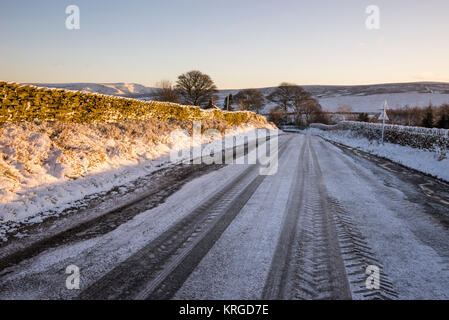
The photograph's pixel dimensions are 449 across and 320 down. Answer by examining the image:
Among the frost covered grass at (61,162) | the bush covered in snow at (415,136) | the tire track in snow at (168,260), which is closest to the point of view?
the tire track in snow at (168,260)

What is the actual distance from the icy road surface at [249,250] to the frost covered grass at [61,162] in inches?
61.5

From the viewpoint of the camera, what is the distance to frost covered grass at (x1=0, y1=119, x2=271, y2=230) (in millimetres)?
4906

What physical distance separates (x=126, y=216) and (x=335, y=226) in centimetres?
373

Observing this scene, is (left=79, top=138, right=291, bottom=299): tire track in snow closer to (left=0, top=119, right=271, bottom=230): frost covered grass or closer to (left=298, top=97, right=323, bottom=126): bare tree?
(left=0, top=119, right=271, bottom=230): frost covered grass

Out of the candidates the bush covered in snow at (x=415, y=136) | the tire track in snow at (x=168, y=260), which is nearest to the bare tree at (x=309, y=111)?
the bush covered in snow at (x=415, y=136)

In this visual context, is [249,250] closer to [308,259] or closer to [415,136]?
[308,259]

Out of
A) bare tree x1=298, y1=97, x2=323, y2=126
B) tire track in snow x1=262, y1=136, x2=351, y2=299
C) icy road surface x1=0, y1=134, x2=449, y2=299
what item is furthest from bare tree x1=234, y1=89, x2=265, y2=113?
tire track in snow x1=262, y1=136, x2=351, y2=299

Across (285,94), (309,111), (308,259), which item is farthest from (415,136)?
(285,94)

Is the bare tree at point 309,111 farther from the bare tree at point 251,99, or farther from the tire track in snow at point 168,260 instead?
the tire track in snow at point 168,260

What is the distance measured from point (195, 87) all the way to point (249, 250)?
50680 mm

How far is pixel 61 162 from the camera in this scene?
6219 millimetres

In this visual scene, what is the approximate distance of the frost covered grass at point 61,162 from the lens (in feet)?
16.1

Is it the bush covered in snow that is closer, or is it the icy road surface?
the icy road surface

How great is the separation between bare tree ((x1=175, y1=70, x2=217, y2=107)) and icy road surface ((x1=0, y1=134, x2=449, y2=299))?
4702 cm
